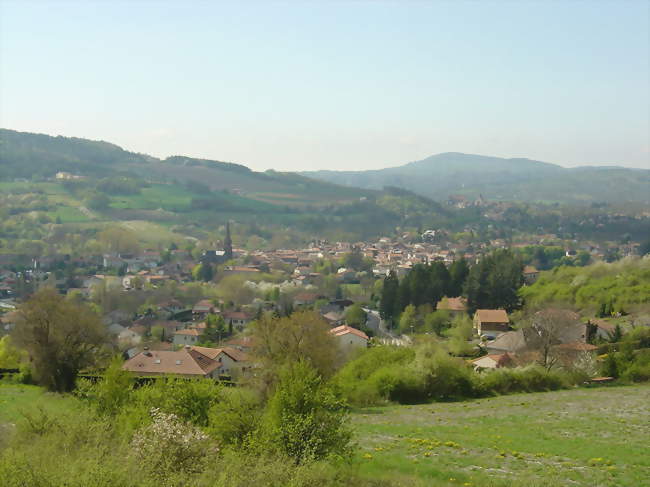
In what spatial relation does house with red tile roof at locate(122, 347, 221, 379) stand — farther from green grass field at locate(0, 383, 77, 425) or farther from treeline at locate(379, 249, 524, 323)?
treeline at locate(379, 249, 524, 323)

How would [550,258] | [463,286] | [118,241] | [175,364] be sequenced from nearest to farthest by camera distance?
[175,364] < [463,286] < [550,258] < [118,241]

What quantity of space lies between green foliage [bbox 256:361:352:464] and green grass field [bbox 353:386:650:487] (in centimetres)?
165

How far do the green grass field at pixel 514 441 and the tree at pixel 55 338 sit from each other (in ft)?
43.2

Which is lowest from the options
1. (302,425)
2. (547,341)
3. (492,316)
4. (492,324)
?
(492,324)

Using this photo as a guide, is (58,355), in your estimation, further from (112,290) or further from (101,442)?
(112,290)

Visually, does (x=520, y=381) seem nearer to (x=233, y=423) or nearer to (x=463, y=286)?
(x=233, y=423)

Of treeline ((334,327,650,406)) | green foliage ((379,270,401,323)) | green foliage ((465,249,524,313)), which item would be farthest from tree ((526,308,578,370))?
green foliage ((379,270,401,323))

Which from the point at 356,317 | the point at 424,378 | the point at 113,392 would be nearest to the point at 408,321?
the point at 356,317

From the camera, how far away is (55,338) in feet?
93.0

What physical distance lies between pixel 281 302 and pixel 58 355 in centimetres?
4075

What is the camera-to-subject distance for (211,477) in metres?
10.3

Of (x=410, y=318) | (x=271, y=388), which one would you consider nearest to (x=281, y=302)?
(x=410, y=318)

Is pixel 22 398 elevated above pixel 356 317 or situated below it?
above

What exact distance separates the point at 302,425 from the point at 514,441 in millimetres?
8357
